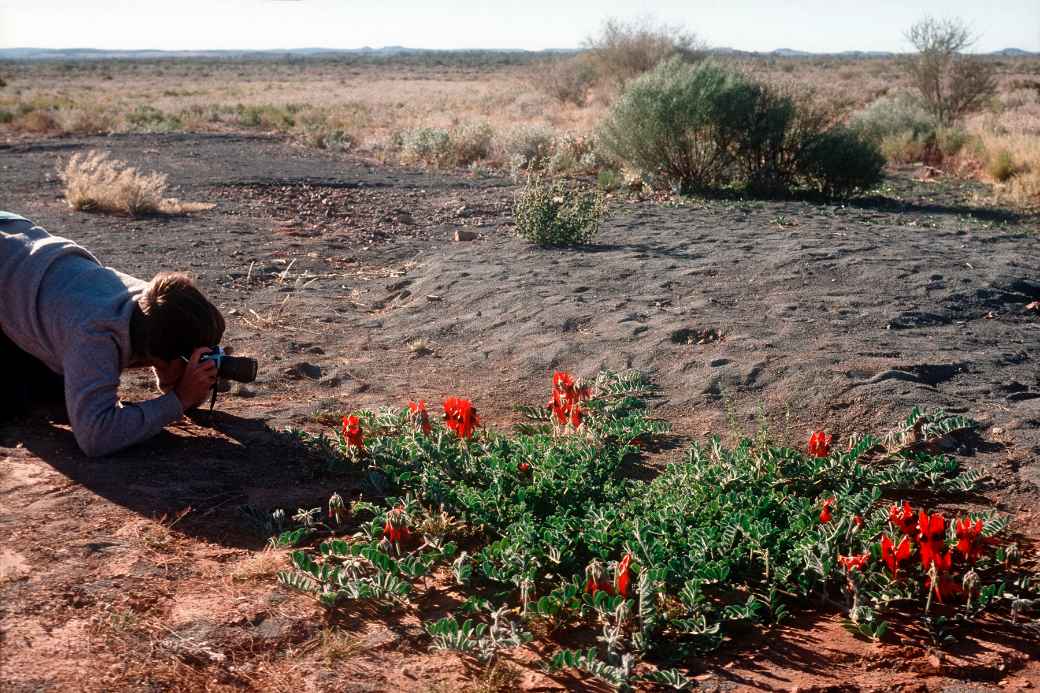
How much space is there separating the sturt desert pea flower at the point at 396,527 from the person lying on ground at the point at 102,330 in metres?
1.01

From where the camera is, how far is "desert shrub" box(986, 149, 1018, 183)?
1313cm

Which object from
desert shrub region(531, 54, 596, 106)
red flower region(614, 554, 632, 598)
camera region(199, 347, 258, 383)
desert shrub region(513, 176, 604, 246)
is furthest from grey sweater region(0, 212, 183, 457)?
desert shrub region(531, 54, 596, 106)

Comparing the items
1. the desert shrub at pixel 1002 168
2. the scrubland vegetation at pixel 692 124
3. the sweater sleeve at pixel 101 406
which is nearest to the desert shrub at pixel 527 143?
the scrubland vegetation at pixel 692 124

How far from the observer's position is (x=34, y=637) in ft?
8.21

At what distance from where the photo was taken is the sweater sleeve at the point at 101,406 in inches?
134

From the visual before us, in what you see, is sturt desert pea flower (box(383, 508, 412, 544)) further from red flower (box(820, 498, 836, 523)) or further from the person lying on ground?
red flower (box(820, 498, 836, 523))

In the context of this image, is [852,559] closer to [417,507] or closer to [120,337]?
[417,507]

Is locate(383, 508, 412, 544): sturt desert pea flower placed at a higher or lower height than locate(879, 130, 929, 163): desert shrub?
lower

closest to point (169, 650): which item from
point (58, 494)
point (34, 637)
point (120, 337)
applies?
point (34, 637)

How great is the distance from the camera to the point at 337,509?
3338mm

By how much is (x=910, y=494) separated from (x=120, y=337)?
288cm

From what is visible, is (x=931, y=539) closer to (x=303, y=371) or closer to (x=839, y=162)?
(x=303, y=371)

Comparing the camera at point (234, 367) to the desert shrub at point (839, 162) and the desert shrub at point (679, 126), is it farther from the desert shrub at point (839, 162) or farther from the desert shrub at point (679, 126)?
the desert shrub at point (839, 162)

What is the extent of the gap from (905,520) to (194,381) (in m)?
2.49
